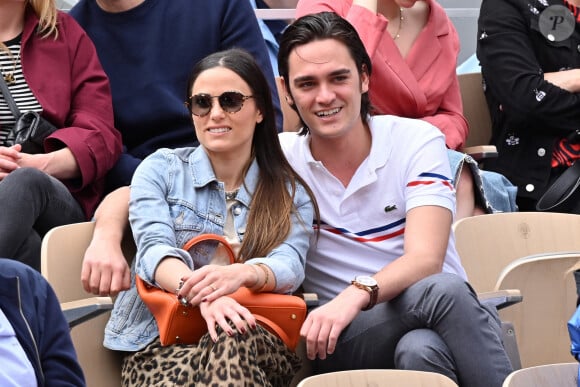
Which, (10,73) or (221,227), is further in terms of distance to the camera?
(10,73)

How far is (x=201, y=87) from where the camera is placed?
3014 mm

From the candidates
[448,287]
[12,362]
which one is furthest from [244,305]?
[12,362]

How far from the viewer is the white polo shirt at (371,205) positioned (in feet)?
10.0

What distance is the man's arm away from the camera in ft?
9.32

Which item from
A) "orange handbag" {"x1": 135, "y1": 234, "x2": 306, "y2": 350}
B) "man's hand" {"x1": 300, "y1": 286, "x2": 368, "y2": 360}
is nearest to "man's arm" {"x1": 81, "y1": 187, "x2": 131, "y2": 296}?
"orange handbag" {"x1": 135, "y1": 234, "x2": 306, "y2": 350}

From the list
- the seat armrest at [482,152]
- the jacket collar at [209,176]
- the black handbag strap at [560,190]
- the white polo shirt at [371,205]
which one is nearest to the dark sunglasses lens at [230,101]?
the jacket collar at [209,176]

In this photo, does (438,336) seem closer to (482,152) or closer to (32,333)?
(32,333)

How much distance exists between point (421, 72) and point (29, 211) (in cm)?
153

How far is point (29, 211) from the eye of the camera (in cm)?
302

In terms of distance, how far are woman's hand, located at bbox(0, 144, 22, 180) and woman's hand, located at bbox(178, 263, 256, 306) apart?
2.41 ft

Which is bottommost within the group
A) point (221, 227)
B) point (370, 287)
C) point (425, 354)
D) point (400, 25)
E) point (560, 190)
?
point (560, 190)

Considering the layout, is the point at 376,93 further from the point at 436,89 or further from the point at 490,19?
the point at 490,19

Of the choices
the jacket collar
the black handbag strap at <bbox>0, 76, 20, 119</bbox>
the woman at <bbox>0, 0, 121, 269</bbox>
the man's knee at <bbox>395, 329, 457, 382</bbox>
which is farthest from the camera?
the black handbag strap at <bbox>0, 76, 20, 119</bbox>

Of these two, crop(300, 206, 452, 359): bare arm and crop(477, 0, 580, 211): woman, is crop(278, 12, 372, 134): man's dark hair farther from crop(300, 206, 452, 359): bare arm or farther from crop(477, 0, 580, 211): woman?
crop(477, 0, 580, 211): woman
